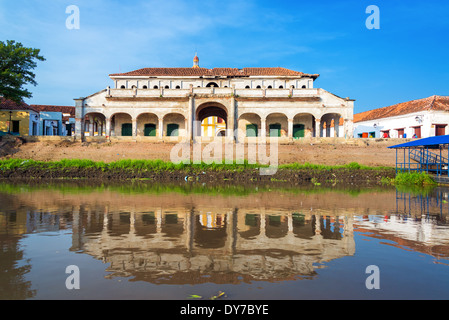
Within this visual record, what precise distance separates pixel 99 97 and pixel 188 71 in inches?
387

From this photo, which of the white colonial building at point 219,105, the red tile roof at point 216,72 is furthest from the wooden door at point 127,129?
the red tile roof at point 216,72

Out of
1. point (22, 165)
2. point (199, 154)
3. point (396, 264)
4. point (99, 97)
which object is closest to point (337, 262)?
point (396, 264)

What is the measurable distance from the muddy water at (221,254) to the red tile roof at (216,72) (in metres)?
26.0

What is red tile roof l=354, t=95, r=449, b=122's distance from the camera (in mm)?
31364

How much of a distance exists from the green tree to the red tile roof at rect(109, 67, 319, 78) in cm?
733

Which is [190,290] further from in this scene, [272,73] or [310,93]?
[272,73]

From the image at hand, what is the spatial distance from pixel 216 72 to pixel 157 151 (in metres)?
12.9

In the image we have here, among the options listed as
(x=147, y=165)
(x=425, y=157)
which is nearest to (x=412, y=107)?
(x=425, y=157)

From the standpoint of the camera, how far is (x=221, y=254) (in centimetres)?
450

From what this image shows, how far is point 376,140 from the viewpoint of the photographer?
87.3 feet

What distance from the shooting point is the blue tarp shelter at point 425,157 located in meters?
18.8

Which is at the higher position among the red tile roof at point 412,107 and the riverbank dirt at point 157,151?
the red tile roof at point 412,107

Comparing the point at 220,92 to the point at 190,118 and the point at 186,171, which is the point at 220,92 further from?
the point at 186,171

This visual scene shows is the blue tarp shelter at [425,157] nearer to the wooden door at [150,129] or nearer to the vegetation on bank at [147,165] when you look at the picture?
the vegetation on bank at [147,165]
